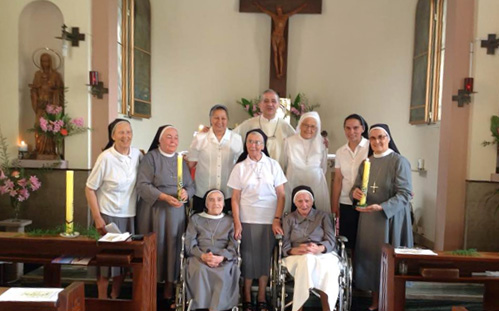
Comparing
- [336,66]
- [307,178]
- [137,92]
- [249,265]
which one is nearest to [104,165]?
[249,265]

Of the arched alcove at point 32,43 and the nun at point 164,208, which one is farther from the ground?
the arched alcove at point 32,43

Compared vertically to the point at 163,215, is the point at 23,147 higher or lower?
higher

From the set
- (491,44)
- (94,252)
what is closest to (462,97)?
(491,44)

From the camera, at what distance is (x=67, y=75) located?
5070mm

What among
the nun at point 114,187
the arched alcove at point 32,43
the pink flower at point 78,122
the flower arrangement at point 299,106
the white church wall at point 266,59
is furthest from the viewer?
the white church wall at point 266,59

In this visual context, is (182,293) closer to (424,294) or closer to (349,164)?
(349,164)

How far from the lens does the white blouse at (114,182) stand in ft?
11.2

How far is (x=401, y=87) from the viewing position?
7059 mm

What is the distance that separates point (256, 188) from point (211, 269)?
80 cm

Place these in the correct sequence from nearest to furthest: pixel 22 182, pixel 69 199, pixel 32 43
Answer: pixel 69 199, pixel 22 182, pixel 32 43

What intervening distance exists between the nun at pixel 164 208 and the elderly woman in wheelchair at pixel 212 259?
0.58ft

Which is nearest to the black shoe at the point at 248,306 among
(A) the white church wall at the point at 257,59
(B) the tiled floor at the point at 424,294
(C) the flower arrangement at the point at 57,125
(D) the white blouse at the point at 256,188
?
(B) the tiled floor at the point at 424,294

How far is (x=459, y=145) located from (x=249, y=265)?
9.75 ft

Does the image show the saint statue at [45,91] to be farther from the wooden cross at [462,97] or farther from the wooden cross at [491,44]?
the wooden cross at [491,44]
